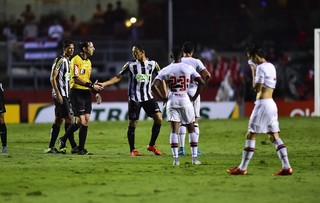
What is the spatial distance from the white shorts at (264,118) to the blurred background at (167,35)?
21.4 metres

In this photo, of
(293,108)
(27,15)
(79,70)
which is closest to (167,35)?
(27,15)

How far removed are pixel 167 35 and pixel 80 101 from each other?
20571 millimetres

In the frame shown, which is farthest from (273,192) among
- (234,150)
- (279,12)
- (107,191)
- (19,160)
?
(279,12)

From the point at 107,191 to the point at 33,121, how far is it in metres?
22.4

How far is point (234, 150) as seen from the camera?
21297 mm

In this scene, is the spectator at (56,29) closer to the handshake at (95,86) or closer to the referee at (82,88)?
the referee at (82,88)

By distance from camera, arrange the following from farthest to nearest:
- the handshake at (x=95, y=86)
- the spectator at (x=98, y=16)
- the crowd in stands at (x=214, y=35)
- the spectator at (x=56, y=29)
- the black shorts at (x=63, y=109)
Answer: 1. the spectator at (x=98, y=16)
2. the spectator at (x=56, y=29)
3. the crowd in stands at (x=214, y=35)
4. the black shorts at (x=63, y=109)
5. the handshake at (x=95, y=86)

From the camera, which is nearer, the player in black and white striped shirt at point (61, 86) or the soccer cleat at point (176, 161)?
the soccer cleat at point (176, 161)

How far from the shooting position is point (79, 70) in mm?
19469

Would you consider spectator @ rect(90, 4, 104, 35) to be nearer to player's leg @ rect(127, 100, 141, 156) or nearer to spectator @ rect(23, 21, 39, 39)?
spectator @ rect(23, 21, 39, 39)

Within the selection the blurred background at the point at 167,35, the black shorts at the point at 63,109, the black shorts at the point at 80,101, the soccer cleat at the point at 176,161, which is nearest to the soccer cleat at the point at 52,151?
the black shorts at the point at 63,109

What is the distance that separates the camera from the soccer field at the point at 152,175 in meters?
12.6

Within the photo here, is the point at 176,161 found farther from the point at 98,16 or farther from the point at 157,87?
the point at 98,16

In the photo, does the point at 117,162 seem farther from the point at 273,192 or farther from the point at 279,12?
the point at 279,12
